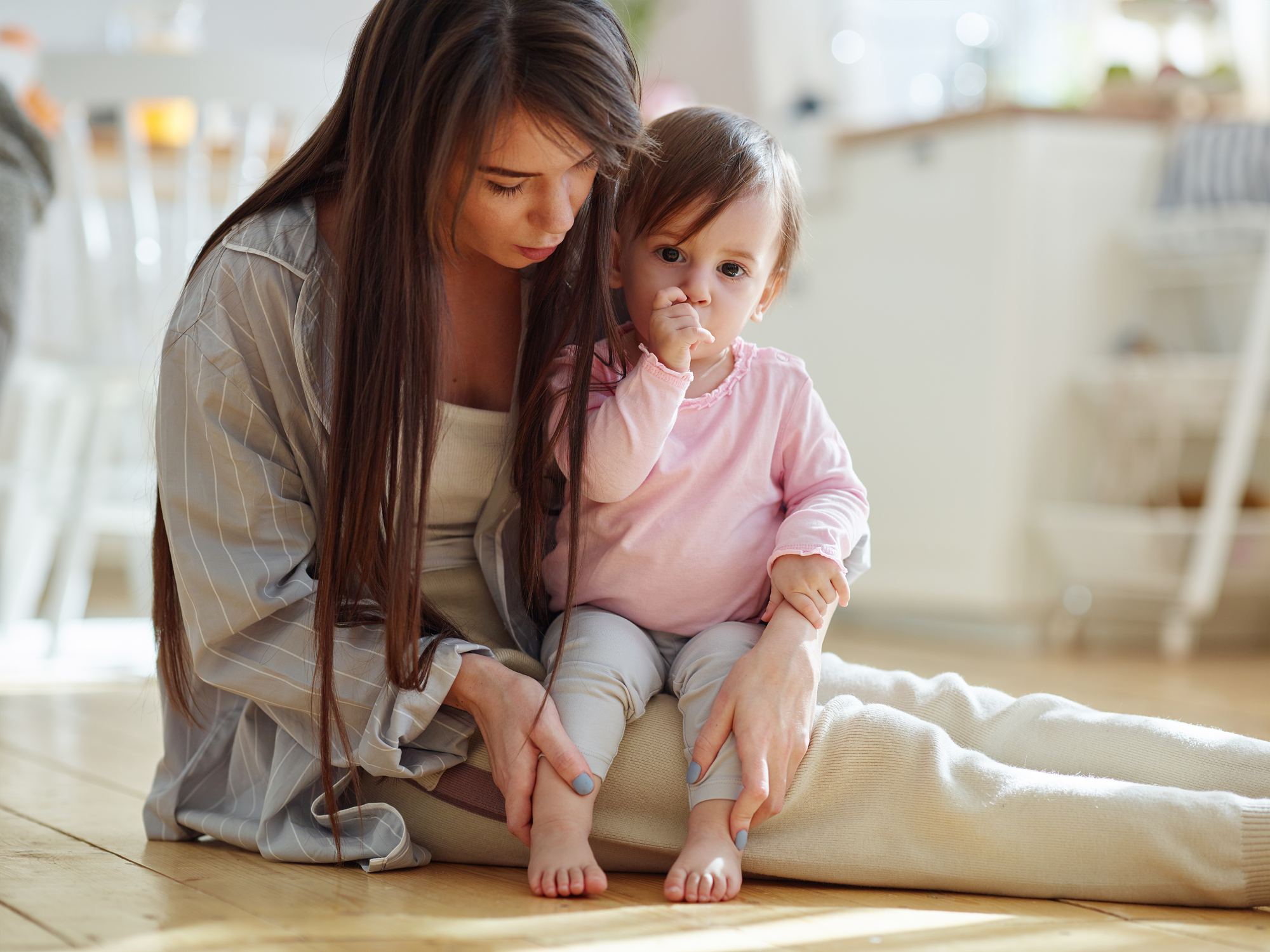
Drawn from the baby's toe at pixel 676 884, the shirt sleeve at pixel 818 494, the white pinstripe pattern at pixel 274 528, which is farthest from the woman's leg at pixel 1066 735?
the white pinstripe pattern at pixel 274 528

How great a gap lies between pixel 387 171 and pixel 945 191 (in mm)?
1794

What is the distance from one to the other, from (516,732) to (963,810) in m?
0.30

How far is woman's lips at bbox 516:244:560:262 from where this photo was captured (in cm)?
96

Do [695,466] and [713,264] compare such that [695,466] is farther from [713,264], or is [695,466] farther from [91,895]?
[91,895]

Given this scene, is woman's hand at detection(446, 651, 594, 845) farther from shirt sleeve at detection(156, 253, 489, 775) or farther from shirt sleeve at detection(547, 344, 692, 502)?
shirt sleeve at detection(547, 344, 692, 502)

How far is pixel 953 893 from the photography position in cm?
95

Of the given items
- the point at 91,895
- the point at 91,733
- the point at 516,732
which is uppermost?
the point at 516,732

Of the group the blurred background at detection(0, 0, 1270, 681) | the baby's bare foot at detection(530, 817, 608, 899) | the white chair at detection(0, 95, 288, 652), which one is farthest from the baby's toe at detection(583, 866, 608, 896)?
the blurred background at detection(0, 0, 1270, 681)

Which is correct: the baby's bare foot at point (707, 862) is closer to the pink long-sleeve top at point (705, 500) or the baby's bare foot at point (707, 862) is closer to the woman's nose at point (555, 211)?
the pink long-sleeve top at point (705, 500)

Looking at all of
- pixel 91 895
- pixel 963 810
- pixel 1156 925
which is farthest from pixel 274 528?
pixel 1156 925

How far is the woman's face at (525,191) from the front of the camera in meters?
0.90

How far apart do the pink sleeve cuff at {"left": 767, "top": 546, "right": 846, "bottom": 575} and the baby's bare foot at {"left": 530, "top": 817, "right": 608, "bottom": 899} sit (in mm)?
231

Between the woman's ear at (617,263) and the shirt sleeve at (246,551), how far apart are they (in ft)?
0.81

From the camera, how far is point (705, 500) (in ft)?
3.46
